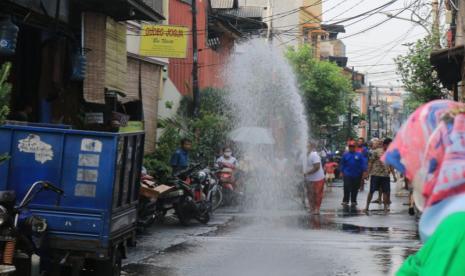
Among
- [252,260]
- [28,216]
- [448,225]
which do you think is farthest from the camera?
[252,260]

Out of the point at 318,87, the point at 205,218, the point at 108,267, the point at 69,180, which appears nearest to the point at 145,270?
the point at 108,267

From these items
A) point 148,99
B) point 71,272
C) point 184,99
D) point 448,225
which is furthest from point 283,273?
point 184,99

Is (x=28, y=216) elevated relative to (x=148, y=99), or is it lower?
lower

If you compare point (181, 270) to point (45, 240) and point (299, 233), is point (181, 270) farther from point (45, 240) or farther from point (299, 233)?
point (299, 233)

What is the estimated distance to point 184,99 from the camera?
82.2ft

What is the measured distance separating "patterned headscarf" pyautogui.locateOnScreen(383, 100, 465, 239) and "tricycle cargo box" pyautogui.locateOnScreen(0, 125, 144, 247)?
461 centimetres

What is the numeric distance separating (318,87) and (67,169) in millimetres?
33593

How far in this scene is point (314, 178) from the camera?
16.8 m

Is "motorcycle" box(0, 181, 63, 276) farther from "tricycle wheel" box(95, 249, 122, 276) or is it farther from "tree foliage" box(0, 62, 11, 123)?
"tricycle wheel" box(95, 249, 122, 276)

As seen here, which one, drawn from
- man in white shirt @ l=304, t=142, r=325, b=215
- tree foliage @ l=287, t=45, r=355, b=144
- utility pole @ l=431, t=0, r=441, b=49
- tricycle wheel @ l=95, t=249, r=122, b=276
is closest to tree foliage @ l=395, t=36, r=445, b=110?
utility pole @ l=431, t=0, r=441, b=49

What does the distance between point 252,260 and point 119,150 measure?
3366 mm

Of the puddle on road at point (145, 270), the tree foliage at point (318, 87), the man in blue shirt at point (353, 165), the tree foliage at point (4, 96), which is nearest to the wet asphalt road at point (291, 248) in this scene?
the puddle on road at point (145, 270)

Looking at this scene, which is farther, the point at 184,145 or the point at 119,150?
the point at 184,145

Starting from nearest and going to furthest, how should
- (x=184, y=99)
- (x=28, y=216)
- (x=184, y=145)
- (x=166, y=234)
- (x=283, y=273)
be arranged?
(x=28, y=216), (x=283, y=273), (x=166, y=234), (x=184, y=145), (x=184, y=99)
